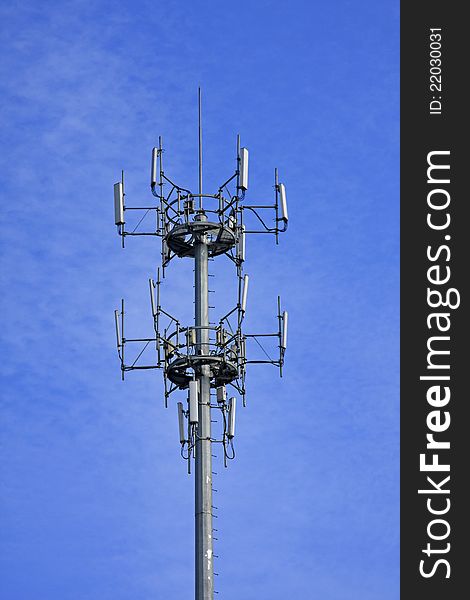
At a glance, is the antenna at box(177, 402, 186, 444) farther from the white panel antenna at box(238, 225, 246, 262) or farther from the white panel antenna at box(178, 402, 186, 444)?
the white panel antenna at box(238, 225, 246, 262)

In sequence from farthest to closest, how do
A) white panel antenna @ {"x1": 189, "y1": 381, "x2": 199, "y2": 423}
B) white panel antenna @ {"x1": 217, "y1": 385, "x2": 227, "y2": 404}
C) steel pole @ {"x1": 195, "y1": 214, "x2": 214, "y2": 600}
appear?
white panel antenna @ {"x1": 217, "y1": 385, "x2": 227, "y2": 404} < white panel antenna @ {"x1": 189, "y1": 381, "x2": 199, "y2": 423} < steel pole @ {"x1": 195, "y1": 214, "x2": 214, "y2": 600}

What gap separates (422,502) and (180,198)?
966cm

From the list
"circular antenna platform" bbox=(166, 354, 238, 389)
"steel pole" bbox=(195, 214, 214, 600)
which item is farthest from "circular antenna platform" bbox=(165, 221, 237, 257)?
"circular antenna platform" bbox=(166, 354, 238, 389)

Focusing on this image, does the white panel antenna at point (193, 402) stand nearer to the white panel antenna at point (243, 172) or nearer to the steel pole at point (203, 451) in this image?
the steel pole at point (203, 451)

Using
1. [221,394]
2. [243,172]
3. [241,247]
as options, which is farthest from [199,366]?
[243,172]

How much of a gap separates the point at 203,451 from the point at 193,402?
120 cm

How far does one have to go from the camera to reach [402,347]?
3578cm

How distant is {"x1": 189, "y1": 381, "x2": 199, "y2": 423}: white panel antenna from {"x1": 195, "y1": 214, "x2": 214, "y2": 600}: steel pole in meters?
0.46

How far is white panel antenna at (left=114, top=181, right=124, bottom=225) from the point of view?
1508 inches

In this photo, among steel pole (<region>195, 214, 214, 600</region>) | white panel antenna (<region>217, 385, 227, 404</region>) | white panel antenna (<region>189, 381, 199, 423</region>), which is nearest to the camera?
steel pole (<region>195, 214, 214, 600</region>)

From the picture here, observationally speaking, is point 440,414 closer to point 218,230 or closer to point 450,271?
point 450,271

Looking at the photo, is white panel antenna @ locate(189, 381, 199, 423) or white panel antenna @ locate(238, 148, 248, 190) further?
white panel antenna @ locate(238, 148, 248, 190)

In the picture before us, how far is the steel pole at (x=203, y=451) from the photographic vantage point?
3437cm

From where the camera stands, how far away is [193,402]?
35.5 m
